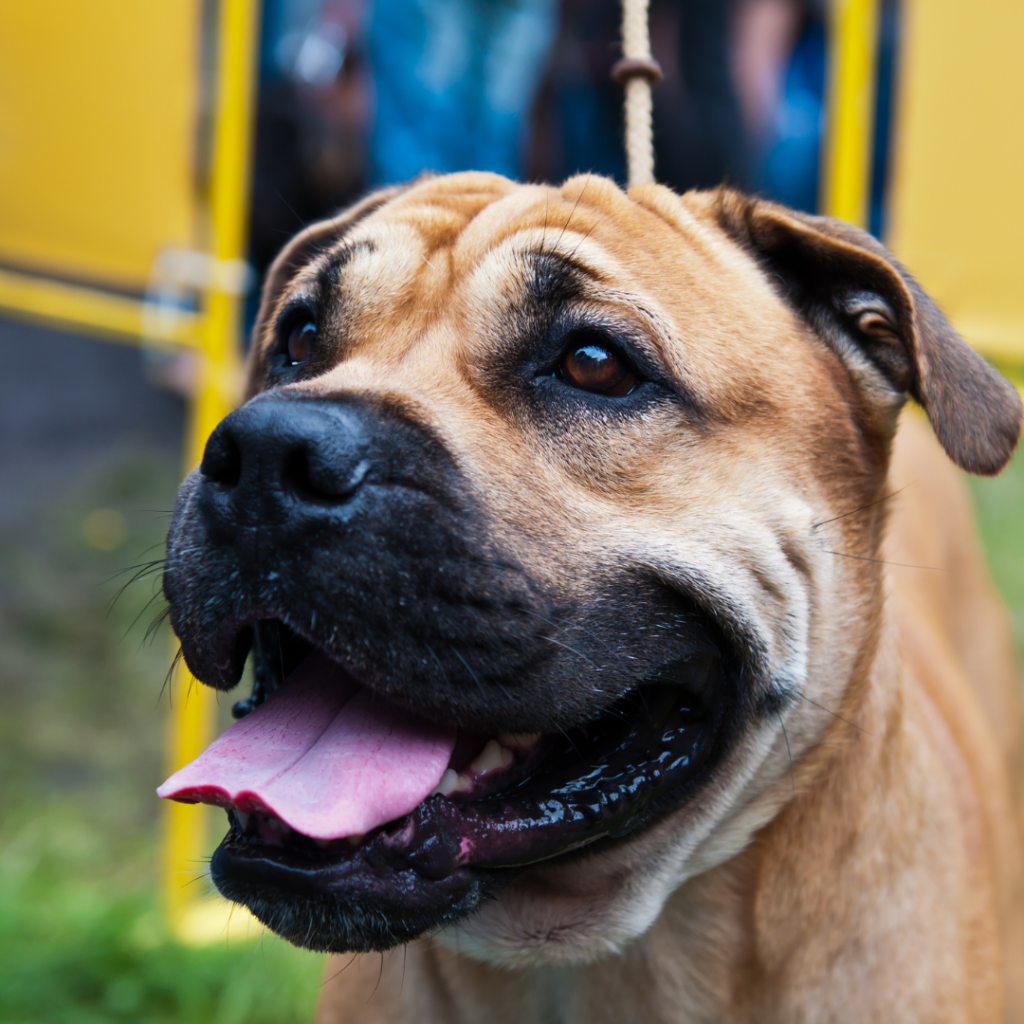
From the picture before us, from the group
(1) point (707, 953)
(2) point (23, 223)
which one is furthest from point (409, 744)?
(2) point (23, 223)

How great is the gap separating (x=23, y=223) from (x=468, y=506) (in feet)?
22.6

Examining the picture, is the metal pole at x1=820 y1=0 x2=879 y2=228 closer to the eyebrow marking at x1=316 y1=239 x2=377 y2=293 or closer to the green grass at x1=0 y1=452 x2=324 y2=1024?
the eyebrow marking at x1=316 y1=239 x2=377 y2=293

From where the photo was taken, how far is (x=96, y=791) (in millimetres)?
4664

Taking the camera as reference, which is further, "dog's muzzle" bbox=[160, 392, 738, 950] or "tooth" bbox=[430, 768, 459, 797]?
"tooth" bbox=[430, 768, 459, 797]

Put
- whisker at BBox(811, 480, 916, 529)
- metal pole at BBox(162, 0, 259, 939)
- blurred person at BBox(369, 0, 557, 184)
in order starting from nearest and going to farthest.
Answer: whisker at BBox(811, 480, 916, 529)
metal pole at BBox(162, 0, 259, 939)
blurred person at BBox(369, 0, 557, 184)

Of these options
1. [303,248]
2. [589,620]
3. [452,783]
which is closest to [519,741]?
[452,783]

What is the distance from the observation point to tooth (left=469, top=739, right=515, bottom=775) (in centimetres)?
186

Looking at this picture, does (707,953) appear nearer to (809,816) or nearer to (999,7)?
(809,816)

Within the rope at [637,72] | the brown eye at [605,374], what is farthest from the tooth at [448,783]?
the rope at [637,72]

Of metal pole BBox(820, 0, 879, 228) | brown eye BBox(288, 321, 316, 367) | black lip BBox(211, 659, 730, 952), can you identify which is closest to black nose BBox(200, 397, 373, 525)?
black lip BBox(211, 659, 730, 952)

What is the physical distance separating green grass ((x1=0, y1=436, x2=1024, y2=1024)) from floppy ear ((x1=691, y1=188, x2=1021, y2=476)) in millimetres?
1434

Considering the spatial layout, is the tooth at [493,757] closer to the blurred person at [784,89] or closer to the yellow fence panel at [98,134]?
the yellow fence panel at [98,134]

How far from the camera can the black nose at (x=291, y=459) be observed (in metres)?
1.59

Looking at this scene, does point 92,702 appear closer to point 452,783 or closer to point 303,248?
point 303,248
